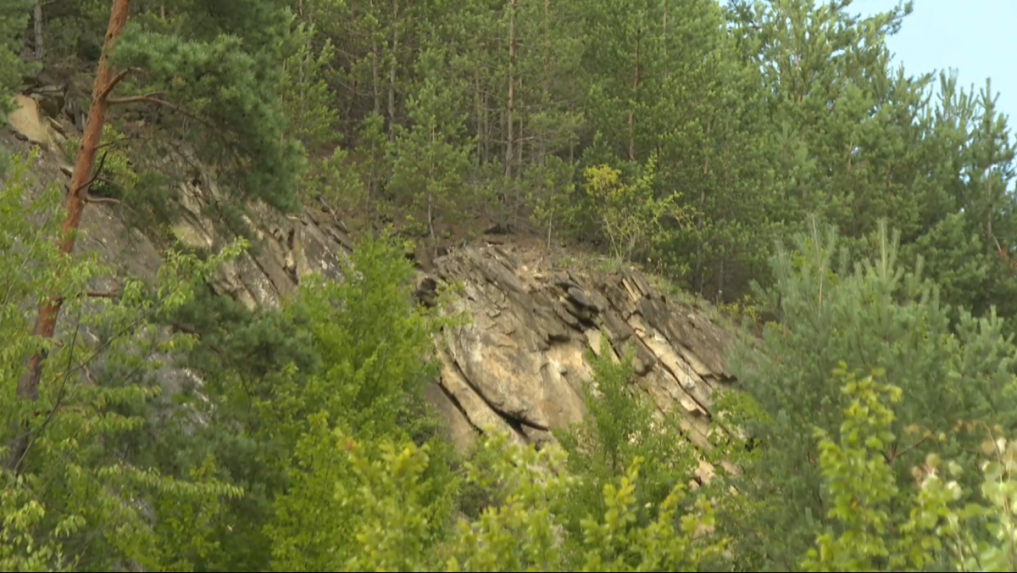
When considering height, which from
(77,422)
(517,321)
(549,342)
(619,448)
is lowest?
(549,342)

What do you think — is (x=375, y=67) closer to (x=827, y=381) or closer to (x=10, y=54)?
(x=10, y=54)

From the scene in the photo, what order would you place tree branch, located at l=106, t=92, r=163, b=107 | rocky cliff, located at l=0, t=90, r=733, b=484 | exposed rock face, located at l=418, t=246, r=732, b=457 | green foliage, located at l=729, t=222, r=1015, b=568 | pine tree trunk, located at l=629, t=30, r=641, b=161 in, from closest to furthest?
1. tree branch, located at l=106, t=92, r=163, b=107
2. green foliage, located at l=729, t=222, r=1015, b=568
3. rocky cliff, located at l=0, t=90, r=733, b=484
4. exposed rock face, located at l=418, t=246, r=732, b=457
5. pine tree trunk, located at l=629, t=30, r=641, b=161

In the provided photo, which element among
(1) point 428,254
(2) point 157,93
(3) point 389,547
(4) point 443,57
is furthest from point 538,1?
(3) point 389,547

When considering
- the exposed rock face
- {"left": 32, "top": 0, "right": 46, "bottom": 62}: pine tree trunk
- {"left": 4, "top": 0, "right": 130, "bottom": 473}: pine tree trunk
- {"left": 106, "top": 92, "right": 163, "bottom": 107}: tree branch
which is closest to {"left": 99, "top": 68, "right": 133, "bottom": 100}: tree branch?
{"left": 4, "top": 0, "right": 130, "bottom": 473}: pine tree trunk

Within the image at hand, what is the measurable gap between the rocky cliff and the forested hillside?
4.05 ft

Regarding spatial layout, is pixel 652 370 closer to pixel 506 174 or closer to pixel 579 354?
pixel 579 354

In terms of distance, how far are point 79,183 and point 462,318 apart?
8.94m

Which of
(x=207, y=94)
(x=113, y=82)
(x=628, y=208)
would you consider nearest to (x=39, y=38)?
(x=113, y=82)

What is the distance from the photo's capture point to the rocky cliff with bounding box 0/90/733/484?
68.3ft

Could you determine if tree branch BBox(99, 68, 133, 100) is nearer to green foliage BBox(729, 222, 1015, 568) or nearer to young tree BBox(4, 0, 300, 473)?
young tree BBox(4, 0, 300, 473)

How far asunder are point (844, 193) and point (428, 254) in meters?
11.0

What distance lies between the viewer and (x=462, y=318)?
19.4 meters

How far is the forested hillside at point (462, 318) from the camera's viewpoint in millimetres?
7723

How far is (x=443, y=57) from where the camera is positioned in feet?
90.0
